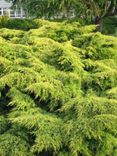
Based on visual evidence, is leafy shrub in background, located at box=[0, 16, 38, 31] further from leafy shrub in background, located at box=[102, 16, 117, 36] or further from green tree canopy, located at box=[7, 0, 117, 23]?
leafy shrub in background, located at box=[102, 16, 117, 36]

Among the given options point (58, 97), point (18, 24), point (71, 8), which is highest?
point (58, 97)

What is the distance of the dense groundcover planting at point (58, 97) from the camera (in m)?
3.52

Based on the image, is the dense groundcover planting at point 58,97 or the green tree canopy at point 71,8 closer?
the dense groundcover planting at point 58,97

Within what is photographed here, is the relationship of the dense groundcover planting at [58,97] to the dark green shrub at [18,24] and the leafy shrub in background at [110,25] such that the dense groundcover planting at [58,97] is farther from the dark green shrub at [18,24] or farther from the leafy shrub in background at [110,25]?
the leafy shrub in background at [110,25]

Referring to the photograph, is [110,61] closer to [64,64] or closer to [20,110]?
[64,64]

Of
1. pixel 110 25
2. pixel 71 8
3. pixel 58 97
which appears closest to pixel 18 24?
pixel 71 8

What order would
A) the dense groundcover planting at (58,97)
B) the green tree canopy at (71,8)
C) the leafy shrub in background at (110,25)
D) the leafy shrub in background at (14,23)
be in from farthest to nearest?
the leafy shrub in background at (110,25), the green tree canopy at (71,8), the leafy shrub in background at (14,23), the dense groundcover planting at (58,97)

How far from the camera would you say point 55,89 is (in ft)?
13.4

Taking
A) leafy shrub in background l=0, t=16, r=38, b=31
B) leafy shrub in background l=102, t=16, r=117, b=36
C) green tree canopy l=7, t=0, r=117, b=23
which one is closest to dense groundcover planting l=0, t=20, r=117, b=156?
leafy shrub in background l=0, t=16, r=38, b=31

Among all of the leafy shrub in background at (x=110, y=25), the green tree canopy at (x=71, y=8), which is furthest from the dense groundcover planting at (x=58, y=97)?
the leafy shrub in background at (x=110, y=25)

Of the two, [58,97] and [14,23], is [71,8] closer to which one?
[14,23]

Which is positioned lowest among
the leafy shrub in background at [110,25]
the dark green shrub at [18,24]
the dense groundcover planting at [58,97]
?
A: the leafy shrub in background at [110,25]

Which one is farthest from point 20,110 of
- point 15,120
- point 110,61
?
point 110,61

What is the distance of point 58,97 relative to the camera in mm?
4051
